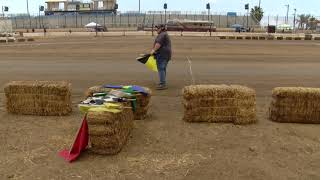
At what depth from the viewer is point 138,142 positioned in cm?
795

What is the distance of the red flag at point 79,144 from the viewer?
23.6 feet

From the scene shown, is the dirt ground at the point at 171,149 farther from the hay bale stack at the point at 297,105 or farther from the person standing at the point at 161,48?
the person standing at the point at 161,48

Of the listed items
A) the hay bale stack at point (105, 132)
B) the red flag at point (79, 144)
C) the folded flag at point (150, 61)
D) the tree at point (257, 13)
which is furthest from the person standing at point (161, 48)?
the tree at point (257, 13)

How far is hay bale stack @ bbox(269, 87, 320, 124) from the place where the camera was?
9086 mm

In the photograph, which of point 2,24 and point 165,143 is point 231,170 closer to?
point 165,143

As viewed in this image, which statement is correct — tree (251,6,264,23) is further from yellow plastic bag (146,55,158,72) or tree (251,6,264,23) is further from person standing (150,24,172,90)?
person standing (150,24,172,90)

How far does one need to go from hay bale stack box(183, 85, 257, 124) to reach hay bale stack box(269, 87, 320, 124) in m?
0.59

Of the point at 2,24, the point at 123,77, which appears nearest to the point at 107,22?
the point at 2,24

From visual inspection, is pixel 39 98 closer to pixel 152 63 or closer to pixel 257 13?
pixel 152 63

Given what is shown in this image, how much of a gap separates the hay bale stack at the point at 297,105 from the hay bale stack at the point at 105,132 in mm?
3585

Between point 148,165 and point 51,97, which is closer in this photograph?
point 148,165

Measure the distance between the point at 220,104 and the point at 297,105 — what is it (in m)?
1.57

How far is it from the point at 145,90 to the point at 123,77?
6.43 meters

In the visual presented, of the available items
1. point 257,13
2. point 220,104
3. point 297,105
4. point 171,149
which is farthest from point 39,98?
point 257,13
